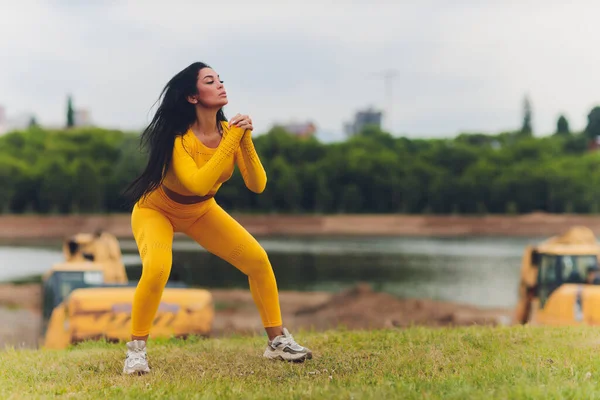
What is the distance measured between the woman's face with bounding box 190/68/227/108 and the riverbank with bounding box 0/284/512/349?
1601 centimetres

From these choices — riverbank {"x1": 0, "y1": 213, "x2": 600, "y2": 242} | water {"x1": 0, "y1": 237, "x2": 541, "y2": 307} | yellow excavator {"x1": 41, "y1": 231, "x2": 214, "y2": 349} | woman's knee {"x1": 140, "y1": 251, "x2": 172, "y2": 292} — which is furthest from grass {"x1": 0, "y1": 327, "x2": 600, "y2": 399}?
riverbank {"x1": 0, "y1": 213, "x2": 600, "y2": 242}

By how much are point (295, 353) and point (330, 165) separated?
5511cm

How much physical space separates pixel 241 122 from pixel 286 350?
1.63m

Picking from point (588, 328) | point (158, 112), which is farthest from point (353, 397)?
point (588, 328)

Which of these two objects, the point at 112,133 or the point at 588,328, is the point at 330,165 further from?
the point at 588,328

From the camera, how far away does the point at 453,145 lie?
241 ft

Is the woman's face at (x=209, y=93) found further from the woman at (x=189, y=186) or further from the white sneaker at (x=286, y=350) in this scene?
the white sneaker at (x=286, y=350)

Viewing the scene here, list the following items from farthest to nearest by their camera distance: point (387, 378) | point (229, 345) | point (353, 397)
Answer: point (229, 345) < point (387, 378) < point (353, 397)

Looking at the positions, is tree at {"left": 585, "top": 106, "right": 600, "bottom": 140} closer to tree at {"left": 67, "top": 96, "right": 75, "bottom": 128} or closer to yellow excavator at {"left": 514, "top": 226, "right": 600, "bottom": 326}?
yellow excavator at {"left": 514, "top": 226, "right": 600, "bottom": 326}

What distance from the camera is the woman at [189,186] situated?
187 inches

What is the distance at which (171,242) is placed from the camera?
500 centimetres

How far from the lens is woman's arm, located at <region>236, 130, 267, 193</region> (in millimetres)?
4832

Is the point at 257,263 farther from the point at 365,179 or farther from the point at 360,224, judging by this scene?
Result: the point at 365,179

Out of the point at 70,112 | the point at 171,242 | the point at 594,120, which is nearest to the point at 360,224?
the point at 70,112
